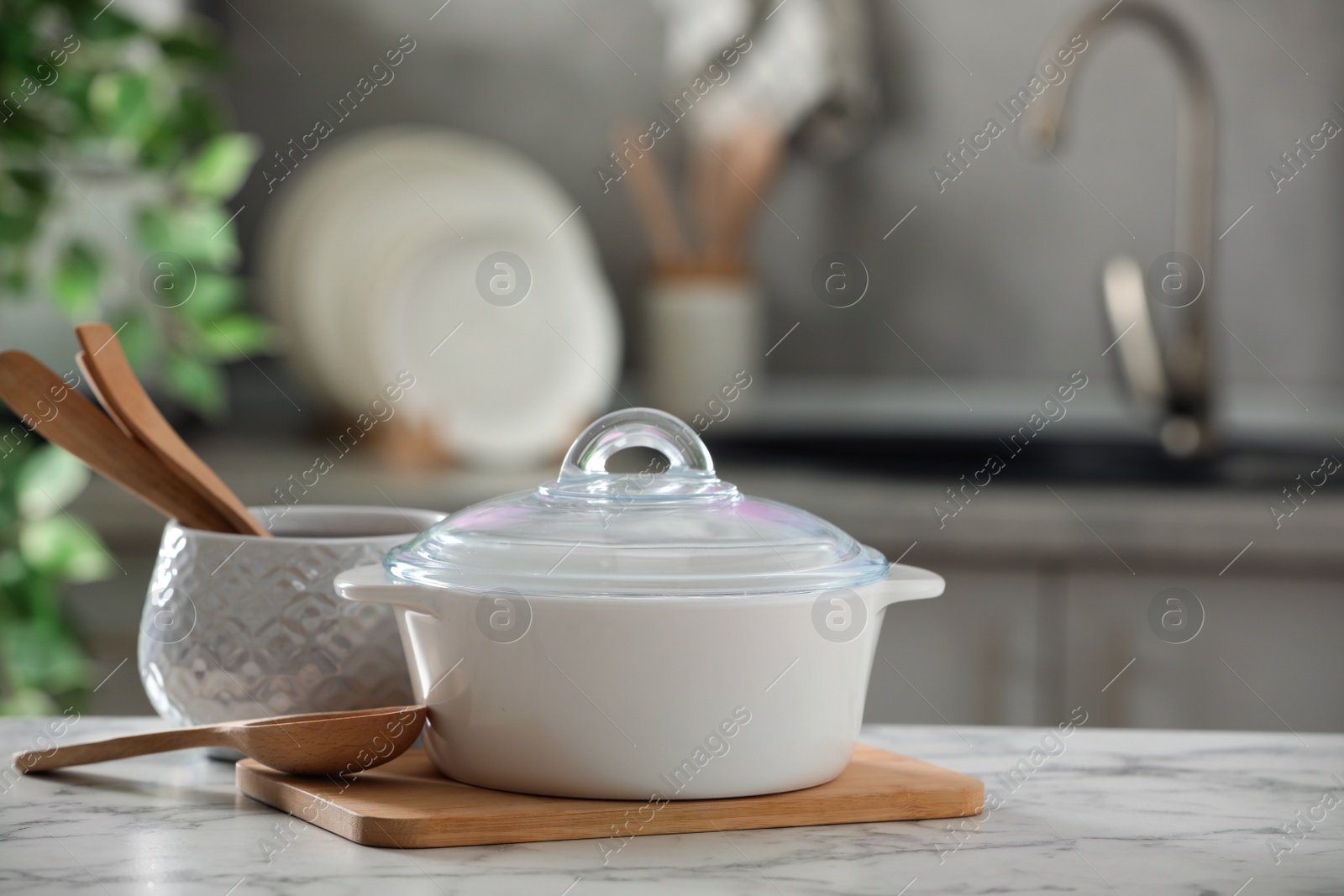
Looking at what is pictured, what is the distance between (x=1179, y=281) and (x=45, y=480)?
1543 mm

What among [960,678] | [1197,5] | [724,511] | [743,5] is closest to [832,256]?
[743,5]

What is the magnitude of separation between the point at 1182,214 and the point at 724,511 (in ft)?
5.79

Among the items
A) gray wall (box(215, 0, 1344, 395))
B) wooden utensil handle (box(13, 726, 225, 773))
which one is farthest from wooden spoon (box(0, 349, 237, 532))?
gray wall (box(215, 0, 1344, 395))

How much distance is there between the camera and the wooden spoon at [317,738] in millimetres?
Result: 571

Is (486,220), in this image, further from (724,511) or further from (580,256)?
(724,511)

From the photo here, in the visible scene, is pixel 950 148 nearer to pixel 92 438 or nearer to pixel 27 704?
pixel 27 704

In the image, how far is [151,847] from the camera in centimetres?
51

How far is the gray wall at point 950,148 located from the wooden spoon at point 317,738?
184 centimetres

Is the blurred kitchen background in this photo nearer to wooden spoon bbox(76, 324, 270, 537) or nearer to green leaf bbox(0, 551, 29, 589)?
green leaf bbox(0, 551, 29, 589)

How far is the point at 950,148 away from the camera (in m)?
2.32

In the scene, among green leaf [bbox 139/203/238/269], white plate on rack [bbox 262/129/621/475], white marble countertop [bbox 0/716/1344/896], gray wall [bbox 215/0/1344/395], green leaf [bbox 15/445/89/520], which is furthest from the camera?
gray wall [bbox 215/0/1344/395]

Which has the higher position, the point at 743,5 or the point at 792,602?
the point at 743,5

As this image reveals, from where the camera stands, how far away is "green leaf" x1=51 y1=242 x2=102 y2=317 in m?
1.47

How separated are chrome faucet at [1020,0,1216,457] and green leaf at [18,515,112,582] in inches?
48.3
